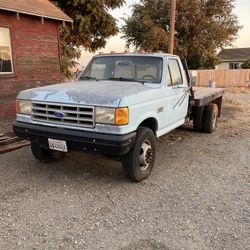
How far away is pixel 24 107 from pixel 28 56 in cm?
634

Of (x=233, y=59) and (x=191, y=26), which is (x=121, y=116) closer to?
(x=191, y=26)

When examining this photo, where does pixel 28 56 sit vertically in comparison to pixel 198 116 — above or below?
above

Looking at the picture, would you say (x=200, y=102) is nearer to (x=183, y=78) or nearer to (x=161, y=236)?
(x=183, y=78)

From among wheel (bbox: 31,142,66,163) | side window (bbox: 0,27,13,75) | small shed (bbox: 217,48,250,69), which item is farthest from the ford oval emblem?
small shed (bbox: 217,48,250,69)

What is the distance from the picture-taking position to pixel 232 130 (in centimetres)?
873

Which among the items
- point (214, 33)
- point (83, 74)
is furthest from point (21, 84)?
point (214, 33)

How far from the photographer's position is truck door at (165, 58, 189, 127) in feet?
18.0

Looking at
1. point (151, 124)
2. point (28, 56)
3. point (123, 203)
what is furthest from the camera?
point (28, 56)

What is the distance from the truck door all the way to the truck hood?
2.44 feet

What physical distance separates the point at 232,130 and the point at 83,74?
4.93 m

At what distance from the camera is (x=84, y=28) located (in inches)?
696

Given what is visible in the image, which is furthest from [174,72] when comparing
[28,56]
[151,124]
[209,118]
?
[28,56]

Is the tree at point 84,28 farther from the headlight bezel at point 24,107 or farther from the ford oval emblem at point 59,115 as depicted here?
the ford oval emblem at point 59,115

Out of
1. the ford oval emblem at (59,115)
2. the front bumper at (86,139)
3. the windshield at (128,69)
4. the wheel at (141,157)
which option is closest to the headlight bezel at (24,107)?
the front bumper at (86,139)
